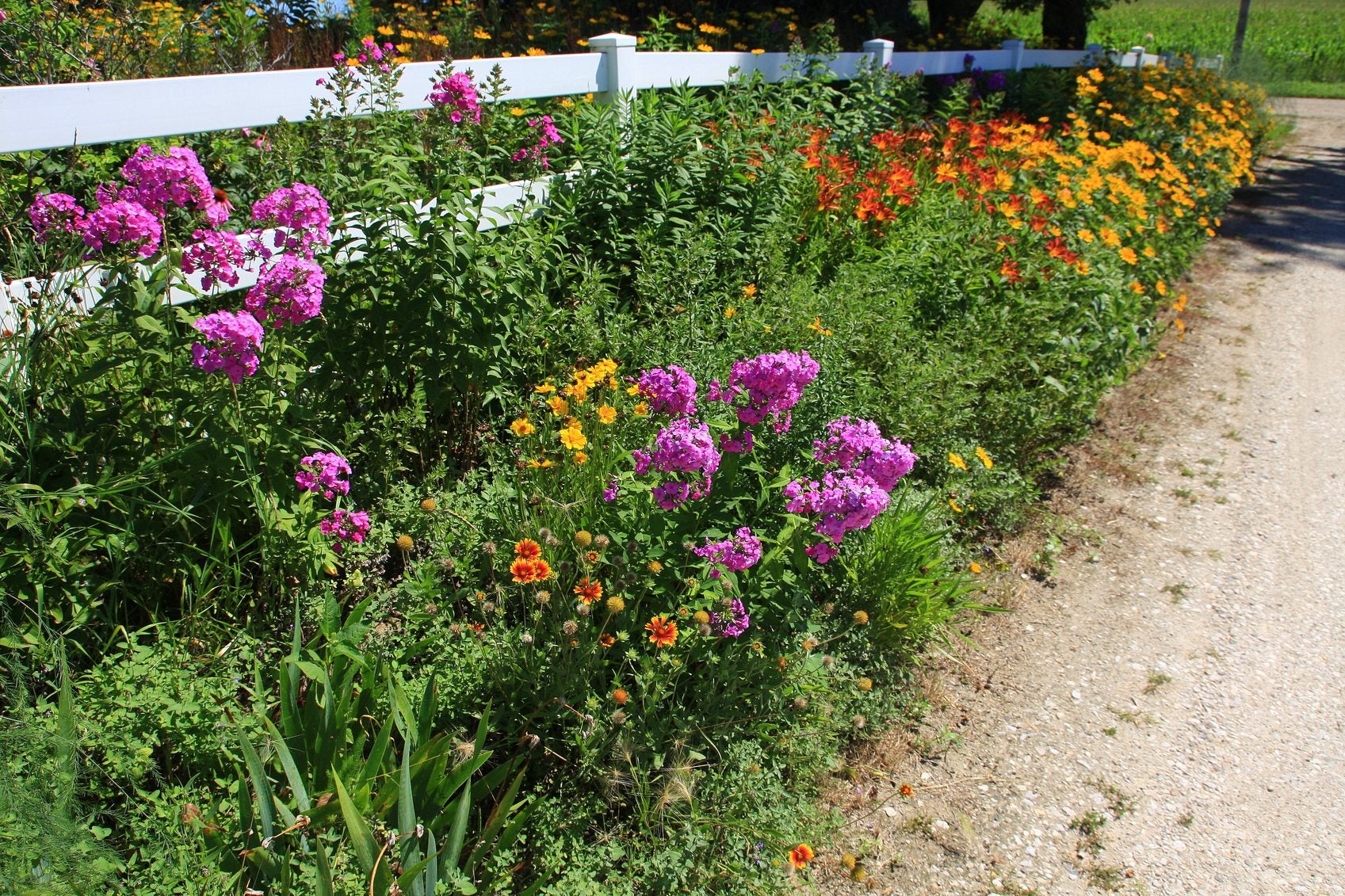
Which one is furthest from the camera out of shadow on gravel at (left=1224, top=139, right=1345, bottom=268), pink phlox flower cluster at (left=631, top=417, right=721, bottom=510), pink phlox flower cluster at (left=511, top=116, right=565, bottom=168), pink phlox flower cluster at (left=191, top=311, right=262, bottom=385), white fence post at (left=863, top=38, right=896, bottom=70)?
shadow on gravel at (left=1224, top=139, right=1345, bottom=268)

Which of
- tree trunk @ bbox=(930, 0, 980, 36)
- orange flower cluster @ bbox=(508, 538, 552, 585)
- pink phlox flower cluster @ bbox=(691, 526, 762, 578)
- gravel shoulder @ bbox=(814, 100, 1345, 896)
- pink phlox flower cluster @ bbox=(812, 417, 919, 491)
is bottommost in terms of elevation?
gravel shoulder @ bbox=(814, 100, 1345, 896)

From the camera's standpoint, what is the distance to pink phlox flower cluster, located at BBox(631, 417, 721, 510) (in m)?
2.35

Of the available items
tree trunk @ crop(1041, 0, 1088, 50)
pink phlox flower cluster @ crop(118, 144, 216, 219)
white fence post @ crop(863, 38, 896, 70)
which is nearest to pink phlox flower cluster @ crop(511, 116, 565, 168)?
pink phlox flower cluster @ crop(118, 144, 216, 219)

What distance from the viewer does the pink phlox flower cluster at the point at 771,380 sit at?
249cm

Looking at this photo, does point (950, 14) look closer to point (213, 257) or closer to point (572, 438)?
point (572, 438)

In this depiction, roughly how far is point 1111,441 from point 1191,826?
267cm

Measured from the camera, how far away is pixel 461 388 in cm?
325

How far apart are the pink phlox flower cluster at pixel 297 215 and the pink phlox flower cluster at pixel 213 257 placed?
98 millimetres

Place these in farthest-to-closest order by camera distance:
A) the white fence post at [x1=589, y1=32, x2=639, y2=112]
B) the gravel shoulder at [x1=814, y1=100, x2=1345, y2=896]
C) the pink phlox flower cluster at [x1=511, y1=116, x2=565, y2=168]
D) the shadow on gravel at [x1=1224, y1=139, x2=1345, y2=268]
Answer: the shadow on gravel at [x1=1224, y1=139, x2=1345, y2=268] < the white fence post at [x1=589, y1=32, x2=639, y2=112] < the pink phlox flower cluster at [x1=511, y1=116, x2=565, y2=168] < the gravel shoulder at [x1=814, y1=100, x2=1345, y2=896]

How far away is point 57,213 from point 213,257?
461 millimetres

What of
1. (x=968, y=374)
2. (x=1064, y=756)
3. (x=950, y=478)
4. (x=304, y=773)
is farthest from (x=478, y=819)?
(x=968, y=374)

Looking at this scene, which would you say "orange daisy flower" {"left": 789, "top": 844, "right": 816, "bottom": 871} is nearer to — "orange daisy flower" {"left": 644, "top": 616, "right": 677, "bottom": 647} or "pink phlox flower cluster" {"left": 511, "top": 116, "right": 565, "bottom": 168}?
"orange daisy flower" {"left": 644, "top": 616, "right": 677, "bottom": 647}

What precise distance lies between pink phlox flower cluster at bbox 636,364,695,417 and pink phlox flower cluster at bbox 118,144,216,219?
1.31 m

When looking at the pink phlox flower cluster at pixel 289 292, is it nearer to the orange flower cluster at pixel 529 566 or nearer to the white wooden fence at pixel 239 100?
the white wooden fence at pixel 239 100
